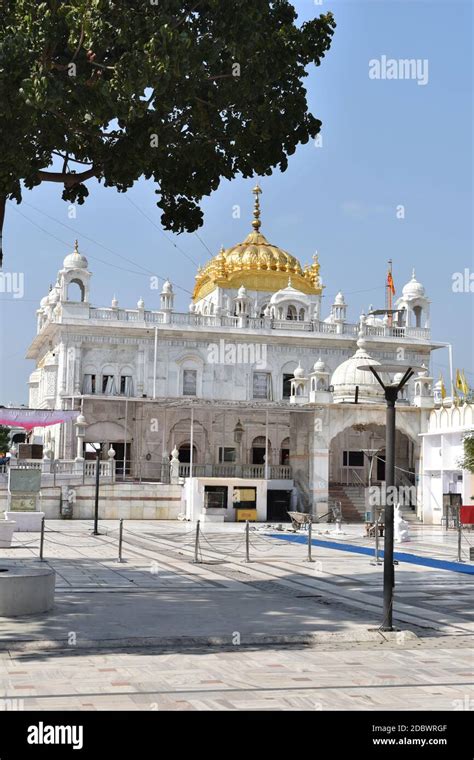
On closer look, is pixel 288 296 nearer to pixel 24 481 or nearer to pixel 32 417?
pixel 32 417

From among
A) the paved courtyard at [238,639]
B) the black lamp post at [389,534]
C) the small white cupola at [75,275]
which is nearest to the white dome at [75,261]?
the small white cupola at [75,275]

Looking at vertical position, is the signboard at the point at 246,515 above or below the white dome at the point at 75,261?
below

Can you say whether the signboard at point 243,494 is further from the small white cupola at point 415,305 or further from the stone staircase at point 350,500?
the small white cupola at point 415,305

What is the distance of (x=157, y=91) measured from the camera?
12.2 m

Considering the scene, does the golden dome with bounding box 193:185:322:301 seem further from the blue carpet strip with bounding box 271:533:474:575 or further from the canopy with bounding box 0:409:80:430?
the blue carpet strip with bounding box 271:533:474:575

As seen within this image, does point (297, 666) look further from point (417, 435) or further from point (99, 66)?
point (417, 435)

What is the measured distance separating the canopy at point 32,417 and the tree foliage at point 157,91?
28181 millimetres

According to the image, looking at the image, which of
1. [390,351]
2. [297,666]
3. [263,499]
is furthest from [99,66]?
[390,351]

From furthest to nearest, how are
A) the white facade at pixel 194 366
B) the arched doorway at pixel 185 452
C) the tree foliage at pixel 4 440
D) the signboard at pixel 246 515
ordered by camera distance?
the tree foliage at pixel 4 440 → the arched doorway at pixel 185 452 → the white facade at pixel 194 366 → the signboard at pixel 246 515

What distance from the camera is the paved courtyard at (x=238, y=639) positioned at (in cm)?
803

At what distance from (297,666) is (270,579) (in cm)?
787

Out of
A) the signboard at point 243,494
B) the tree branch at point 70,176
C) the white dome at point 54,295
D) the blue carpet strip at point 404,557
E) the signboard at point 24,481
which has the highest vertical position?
the white dome at point 54,295

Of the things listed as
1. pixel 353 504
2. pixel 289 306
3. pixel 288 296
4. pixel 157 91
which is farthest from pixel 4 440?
pixel 157 91

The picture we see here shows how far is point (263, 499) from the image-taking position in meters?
38.4
